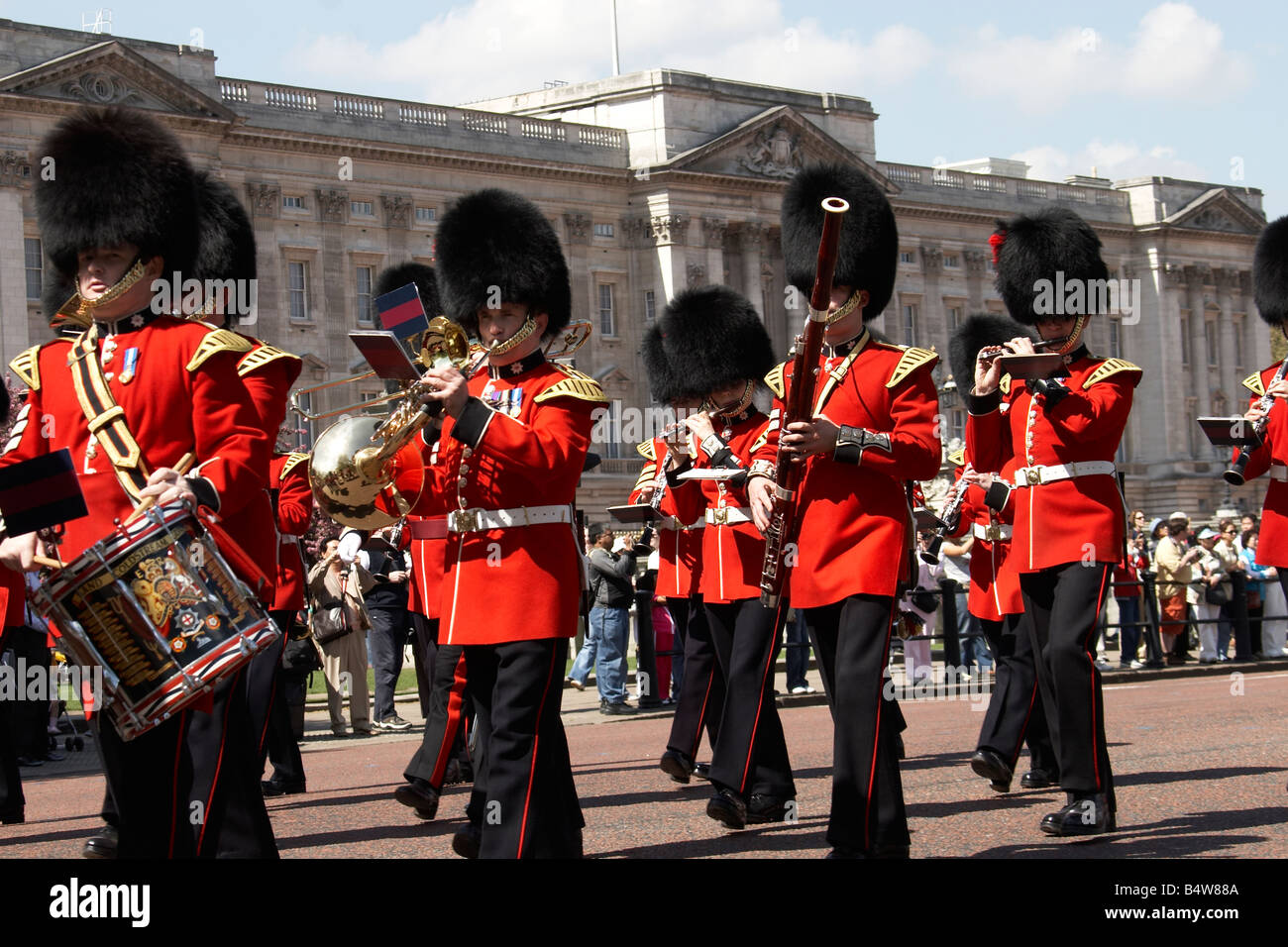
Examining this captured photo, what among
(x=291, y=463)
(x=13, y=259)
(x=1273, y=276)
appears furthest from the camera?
(x=13, y=259)

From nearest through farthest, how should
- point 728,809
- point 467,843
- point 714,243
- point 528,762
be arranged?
point 528,762
point 467,843
point 728,809
point 714,243

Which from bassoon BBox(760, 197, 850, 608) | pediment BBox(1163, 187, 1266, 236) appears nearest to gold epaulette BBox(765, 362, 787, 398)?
bassoon BBox(760, 197, 850, 608)

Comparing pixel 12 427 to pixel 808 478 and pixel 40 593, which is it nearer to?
pixel 40 593

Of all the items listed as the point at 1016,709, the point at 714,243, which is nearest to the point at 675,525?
the point at 1016,709

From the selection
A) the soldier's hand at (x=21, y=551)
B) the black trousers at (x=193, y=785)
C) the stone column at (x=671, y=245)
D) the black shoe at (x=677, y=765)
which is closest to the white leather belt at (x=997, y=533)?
the black shoe at (x=677, y=765)

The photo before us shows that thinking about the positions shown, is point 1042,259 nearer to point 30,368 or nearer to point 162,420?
point 162,420

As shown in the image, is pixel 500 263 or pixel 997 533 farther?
pixel 997 533

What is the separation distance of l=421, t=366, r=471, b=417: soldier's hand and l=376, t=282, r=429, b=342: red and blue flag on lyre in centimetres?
91

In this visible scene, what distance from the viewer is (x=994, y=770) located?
27.0 feet

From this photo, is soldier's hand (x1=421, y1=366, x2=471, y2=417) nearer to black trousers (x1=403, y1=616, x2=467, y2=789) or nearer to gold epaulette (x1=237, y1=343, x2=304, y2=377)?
gold epaulette (x1=237, y1=343, x2=304, y2=377)

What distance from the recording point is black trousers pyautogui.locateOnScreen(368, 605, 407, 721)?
→ 580 inches

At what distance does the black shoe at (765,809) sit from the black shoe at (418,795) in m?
1.20

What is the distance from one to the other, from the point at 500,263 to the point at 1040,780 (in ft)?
11.9

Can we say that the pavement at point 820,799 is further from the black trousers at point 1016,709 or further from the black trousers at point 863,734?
the black trousers at point 863,734
